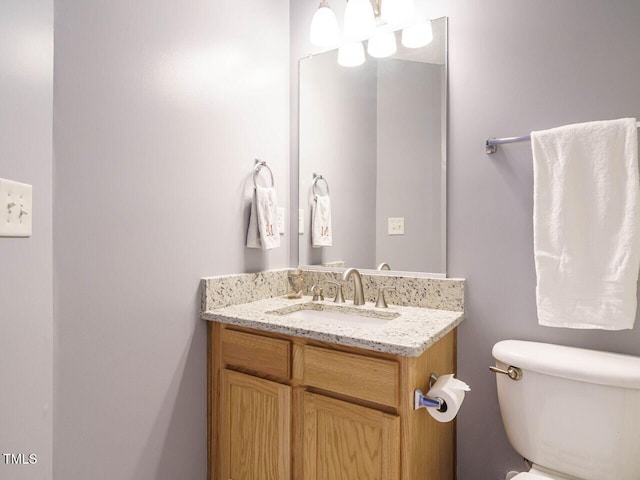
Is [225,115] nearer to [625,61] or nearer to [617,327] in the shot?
[625,61]

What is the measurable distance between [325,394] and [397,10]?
56.5 inches

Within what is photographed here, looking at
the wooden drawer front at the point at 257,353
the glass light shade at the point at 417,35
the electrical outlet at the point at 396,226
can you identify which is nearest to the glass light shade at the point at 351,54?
the glass light shade at the point at 417,35

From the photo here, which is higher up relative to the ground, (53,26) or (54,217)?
Answer: (53,26)

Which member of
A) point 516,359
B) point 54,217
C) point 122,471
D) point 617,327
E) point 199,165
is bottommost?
point 122,471

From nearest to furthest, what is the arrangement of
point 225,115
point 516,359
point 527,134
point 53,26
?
1. point 53,26
2. point 516,359
3. point 527,134
4. point 225,115

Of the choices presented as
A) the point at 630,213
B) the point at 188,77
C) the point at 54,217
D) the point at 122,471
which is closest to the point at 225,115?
the point at 188,77

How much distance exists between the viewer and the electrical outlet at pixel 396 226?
161cm

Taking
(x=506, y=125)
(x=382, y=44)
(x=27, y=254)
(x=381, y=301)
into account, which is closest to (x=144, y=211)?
(x=27, y=254)

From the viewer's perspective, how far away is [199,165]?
1427mm

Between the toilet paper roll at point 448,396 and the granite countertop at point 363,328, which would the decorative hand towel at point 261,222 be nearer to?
the granite countertop at point 363,328

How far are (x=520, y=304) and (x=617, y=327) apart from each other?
0.94 feet

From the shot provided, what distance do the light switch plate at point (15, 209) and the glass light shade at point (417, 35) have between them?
1415mm

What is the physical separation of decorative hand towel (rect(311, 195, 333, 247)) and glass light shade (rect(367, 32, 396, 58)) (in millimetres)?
655

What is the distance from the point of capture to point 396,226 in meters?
1.62
